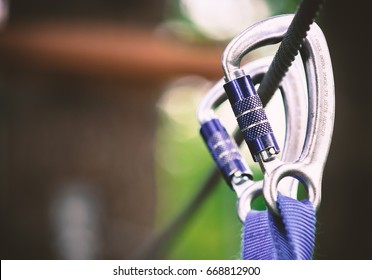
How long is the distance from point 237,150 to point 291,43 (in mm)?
117

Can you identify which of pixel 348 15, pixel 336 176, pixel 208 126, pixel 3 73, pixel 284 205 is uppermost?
pixel 3 73

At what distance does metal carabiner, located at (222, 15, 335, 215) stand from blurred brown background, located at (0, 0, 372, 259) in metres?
1.30

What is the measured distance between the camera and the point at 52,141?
6.88 ft

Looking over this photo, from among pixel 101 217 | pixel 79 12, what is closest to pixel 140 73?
pixel 79 12

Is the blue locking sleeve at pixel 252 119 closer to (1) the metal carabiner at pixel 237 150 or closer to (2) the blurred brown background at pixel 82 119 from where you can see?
(1) the metal carabiner at pixel 237 150

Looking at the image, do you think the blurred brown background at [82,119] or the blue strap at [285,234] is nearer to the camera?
the blue strap at [285,234]

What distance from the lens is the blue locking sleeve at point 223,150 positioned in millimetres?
449

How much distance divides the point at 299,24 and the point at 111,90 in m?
1.89

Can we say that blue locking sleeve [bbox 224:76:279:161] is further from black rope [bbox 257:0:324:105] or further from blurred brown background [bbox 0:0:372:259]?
blurred brown background [bbox 0:0:372:259]

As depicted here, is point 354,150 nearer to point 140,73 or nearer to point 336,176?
point 336,176

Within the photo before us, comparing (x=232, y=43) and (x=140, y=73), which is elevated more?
(x=140, y=73)

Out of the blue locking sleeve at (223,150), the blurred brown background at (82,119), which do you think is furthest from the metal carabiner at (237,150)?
the blurred brown background at (82,119)

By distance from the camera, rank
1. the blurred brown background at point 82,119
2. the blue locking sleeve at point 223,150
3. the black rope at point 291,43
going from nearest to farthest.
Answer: the black rope at point 291,43 → the blue locking sleeve at point 223,150 → the blurred brown background at point 82,119

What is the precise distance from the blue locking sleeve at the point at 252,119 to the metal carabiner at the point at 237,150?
54 mm
